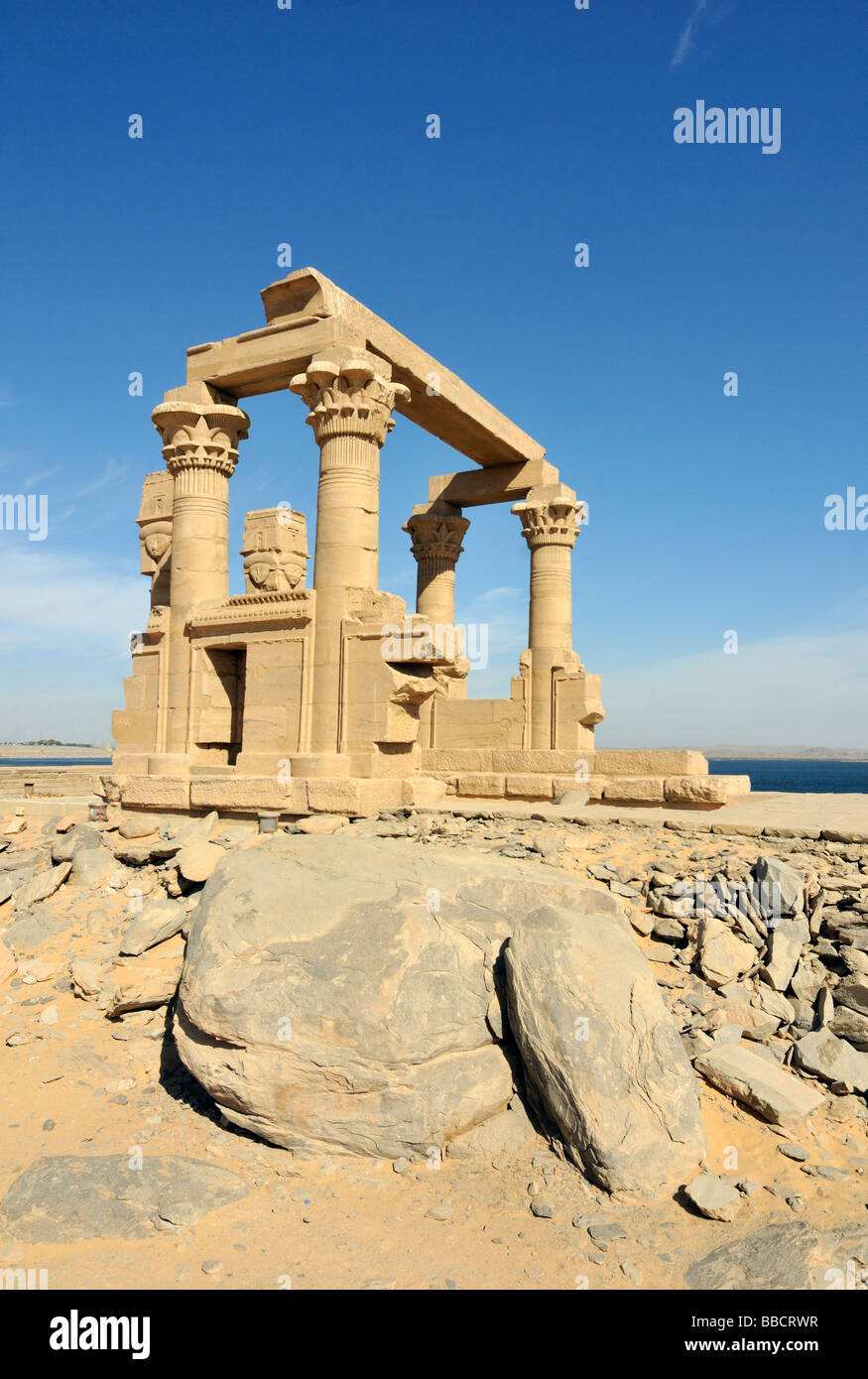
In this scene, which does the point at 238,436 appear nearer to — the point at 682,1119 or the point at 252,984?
the point at 252,984

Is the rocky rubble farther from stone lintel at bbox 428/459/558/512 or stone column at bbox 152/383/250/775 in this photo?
stone lintel at bbox 428/459/558/512

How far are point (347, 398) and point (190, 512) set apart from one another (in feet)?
11.1

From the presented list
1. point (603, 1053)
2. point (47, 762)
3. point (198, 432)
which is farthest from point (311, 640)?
point (47, 762)

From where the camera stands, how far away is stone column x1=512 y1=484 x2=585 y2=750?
701 inches

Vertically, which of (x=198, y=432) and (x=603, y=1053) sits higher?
(x=198, y=432)

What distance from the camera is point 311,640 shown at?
1260 centimetres

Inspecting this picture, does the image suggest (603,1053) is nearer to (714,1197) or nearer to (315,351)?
(714,1197)

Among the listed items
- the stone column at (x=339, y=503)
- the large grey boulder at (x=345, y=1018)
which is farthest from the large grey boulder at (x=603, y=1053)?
the stone column at (x=339, y=503)

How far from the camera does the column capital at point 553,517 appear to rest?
1789 centimetres

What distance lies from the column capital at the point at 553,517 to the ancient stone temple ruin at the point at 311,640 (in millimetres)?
1744

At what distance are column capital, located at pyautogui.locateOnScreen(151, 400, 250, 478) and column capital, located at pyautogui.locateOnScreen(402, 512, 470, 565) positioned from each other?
6401 mm

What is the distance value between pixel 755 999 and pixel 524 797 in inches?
310

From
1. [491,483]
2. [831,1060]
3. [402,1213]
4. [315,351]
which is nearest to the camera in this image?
[402,1213]
